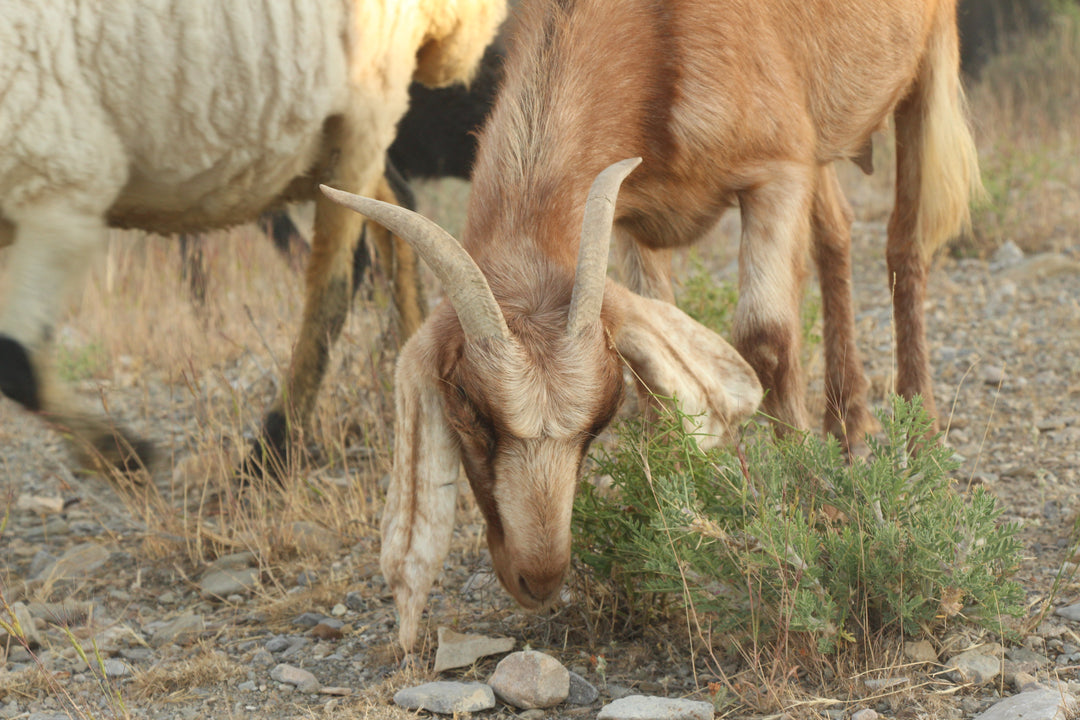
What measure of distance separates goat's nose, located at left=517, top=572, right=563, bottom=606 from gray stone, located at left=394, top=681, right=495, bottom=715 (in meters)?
0.27

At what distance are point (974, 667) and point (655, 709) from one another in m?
0.84

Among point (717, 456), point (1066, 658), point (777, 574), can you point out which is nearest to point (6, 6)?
point (717, 456)

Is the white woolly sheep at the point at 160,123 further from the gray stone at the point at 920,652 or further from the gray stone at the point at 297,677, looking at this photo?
the gray stone at the point at 920,652

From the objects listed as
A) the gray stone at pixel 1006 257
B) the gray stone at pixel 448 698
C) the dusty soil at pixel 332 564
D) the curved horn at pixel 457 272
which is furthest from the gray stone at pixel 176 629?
the gray stone at pixel 1006 257

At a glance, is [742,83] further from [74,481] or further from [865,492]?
[74,481]

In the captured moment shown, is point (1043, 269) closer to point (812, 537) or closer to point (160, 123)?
point (812, 537)

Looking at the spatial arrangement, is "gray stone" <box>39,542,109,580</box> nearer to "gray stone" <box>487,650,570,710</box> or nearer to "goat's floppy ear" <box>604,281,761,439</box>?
"gray stone" <box>487,650,570,710</box>

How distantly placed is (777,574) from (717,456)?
34 centimetres

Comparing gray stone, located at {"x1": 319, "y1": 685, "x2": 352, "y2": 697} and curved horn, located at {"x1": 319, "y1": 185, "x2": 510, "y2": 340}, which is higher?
curved horn, located at {"x1": 319, "y1": 185, "x2": 510, "y2": 340}

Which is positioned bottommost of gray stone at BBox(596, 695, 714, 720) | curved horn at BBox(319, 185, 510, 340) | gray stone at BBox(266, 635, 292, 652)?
gray stone at BBox(266, 635, 292, 652)

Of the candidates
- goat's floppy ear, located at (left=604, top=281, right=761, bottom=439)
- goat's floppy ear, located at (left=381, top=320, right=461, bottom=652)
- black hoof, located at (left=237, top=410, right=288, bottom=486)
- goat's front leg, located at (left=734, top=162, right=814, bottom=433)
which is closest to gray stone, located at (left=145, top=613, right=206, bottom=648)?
goat's floppy ear, located at (left=381, top=320, right=461, bottom=652)

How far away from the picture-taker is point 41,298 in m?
3.94

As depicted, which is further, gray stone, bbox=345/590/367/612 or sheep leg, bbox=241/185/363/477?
sheep leg, bbox=241/185/363/477

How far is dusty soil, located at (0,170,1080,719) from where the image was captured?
300 centimetres
